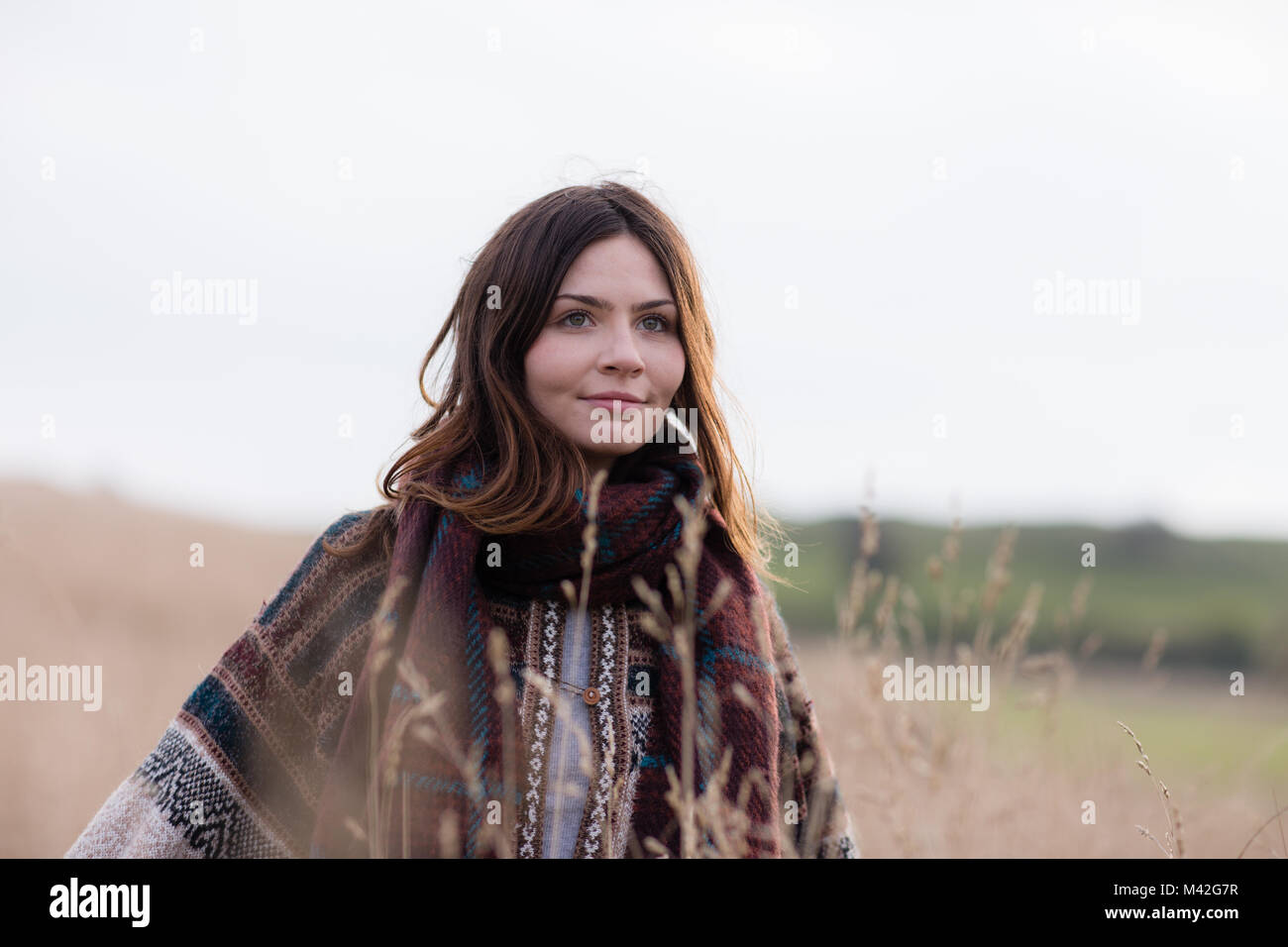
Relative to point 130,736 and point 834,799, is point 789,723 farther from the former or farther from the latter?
point 130,736

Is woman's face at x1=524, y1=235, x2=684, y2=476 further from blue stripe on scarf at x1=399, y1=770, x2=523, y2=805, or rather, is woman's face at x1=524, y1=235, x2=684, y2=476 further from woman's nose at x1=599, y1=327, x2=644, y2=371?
blue stripe on scarf at x1=399, y1=770, x2=523, y2=805

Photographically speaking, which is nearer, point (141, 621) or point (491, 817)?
point (491, 817)

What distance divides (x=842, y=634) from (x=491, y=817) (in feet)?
2.78

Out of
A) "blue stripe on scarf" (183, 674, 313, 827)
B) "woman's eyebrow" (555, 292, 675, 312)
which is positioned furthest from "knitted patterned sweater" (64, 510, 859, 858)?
"woman's eyebrow" (555, 292, 675, 312)

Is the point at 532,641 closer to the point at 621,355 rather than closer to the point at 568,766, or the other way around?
the point at 568,766

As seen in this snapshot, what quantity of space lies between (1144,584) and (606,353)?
85.1 feet

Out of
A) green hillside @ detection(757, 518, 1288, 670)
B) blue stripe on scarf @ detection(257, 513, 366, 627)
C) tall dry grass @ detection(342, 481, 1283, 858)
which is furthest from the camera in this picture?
green hillside @ detection(757, 518, 1288, 670)

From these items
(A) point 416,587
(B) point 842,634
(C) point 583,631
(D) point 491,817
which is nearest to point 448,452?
(A) point 416,587

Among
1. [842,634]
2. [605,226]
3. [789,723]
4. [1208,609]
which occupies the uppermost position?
[605,226]

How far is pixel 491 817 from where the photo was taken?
6.30 ft

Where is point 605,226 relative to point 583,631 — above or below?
above

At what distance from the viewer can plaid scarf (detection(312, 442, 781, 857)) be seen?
186 cm

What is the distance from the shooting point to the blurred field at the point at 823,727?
6.52 feet
